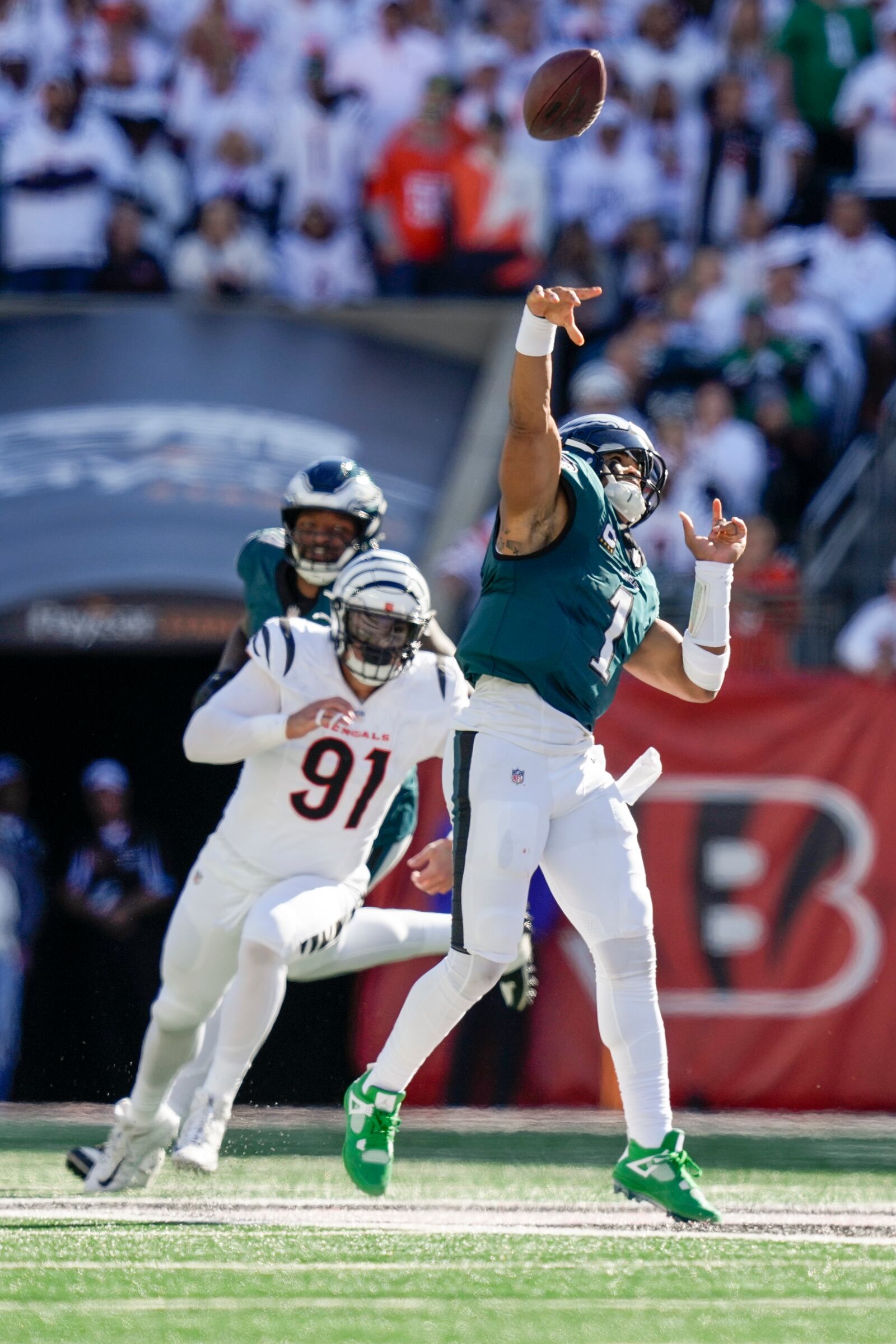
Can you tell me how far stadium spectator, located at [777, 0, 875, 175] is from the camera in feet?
38.2

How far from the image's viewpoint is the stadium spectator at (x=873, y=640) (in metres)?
8.78

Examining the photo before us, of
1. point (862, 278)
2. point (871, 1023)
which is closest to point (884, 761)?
point (871, 1023)

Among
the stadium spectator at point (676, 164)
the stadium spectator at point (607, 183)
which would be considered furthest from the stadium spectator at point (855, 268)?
the stadium spectator at point (607, 183)

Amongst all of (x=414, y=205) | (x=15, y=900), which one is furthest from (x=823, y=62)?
(x=15, y=900)

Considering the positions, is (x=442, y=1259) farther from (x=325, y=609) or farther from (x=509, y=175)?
(x=509, y=175)

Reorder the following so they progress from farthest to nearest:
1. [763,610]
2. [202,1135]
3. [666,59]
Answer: [666,59]
[763,610]
[202,1135]

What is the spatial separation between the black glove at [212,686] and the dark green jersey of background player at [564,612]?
Answer: 1078 millimetres

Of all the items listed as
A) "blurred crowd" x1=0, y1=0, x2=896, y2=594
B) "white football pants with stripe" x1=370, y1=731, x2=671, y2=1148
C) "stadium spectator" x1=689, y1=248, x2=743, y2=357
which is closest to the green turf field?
"white football pants with stripe" x1=370, y1=731, x2=671, y2=1148

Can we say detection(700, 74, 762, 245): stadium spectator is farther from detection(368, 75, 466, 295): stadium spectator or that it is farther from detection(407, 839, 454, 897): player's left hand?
detection(407, 839, 454, 897): player's left hand

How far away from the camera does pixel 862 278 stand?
424 inches

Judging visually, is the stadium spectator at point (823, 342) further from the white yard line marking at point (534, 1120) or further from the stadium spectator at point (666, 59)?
the white yard line marking at point (534, 1120)

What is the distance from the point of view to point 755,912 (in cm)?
823

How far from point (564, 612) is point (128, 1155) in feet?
6.16

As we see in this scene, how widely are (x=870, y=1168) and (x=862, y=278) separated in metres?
6.05
